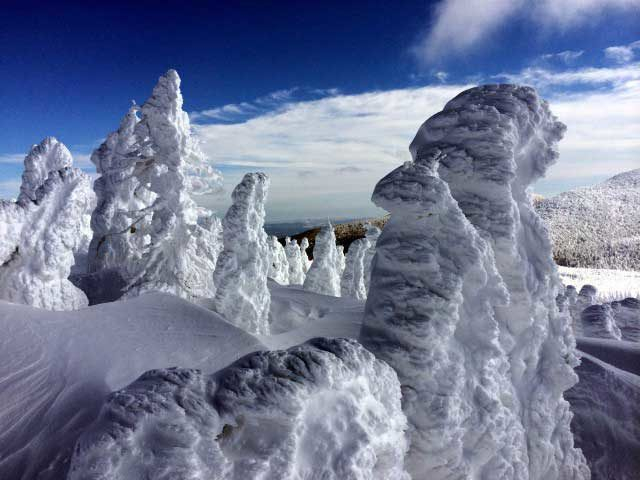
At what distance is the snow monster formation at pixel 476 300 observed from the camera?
4.97 metres

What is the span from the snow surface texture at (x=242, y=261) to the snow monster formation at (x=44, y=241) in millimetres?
3194

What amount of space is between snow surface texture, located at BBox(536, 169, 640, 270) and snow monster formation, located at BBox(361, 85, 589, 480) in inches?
1659

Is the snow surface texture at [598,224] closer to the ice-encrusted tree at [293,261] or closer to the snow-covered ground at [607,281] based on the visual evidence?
the snow-covered ground at [607,281]

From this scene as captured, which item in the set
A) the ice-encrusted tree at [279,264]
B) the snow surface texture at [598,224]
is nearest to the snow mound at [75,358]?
the ice-encrusted tree at [279,264]

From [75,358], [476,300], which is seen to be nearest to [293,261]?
[75,358]

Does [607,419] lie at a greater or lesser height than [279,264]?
greater

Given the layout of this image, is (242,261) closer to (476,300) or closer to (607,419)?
(476,300)

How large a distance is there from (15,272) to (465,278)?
862 cm

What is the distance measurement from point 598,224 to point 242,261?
2319 inches

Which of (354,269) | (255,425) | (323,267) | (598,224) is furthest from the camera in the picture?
(598,224)

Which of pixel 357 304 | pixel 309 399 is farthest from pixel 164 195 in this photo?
pixel 309 399

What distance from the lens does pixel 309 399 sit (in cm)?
321

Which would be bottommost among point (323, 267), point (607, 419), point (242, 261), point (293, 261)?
point (293, 261)

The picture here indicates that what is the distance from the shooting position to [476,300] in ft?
18.1
